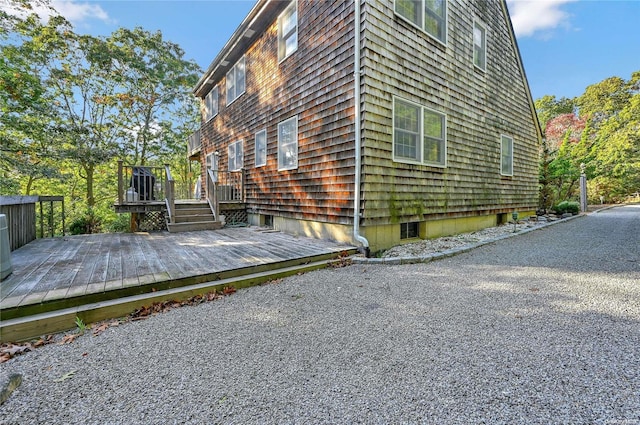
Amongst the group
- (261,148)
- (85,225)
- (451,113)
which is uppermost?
(451,113)

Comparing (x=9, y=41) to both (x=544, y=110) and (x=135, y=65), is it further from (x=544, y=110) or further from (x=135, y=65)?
(x=544, y=110)

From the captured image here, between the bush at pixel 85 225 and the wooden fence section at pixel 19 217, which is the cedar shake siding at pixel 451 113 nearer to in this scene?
the wooden fence section at pixel 19 217

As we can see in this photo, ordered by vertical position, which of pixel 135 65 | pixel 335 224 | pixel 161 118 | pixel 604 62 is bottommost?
pixel 335 224

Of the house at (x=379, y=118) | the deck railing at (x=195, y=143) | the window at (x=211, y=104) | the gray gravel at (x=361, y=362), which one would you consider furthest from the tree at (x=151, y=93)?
the gray gravel at (x=361, y=362)

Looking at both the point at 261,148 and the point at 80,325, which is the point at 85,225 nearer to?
the point at 261,148

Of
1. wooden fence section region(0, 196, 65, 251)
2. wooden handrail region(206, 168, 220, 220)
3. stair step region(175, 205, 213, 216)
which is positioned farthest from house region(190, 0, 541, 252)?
wooden fence section region(0, 196, 65, 251)

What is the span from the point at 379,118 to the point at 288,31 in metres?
3.81

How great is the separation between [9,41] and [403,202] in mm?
14588

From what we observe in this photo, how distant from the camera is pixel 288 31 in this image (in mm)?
6922

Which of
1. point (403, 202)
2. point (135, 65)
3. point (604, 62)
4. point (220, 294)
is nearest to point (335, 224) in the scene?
point (403, 202)

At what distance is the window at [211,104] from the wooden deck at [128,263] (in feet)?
23.6

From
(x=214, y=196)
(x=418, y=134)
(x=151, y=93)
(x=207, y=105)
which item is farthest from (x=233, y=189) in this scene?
(x=151, y=93)

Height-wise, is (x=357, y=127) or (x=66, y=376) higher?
(x=357, y=127)

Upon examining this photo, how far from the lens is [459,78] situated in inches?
267
